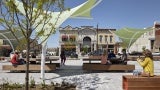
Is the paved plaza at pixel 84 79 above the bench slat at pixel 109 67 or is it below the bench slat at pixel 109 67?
below

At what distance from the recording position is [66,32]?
98.3 m

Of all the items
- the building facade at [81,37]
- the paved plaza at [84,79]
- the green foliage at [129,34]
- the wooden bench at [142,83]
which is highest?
the building facade at [81,37]

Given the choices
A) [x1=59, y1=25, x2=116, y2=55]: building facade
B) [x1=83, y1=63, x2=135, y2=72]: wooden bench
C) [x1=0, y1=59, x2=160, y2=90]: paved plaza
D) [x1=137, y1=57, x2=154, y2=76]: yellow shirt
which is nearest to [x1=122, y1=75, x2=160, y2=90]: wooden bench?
[x1=137, y1=57, x2=154, y2=76]: yellow shirt

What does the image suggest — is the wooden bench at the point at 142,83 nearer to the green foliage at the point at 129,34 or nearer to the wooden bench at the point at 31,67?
the wooden bench at the point at 31,67

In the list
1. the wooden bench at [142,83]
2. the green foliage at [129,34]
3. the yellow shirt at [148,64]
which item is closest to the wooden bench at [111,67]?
the yellow shirt at [148,64]

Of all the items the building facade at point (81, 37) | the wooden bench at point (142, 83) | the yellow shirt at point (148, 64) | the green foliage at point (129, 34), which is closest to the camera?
the wooden bench at point (142, 83)

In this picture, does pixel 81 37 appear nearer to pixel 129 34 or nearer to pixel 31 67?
pixel 129 34

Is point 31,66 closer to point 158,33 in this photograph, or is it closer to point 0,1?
point 0,1

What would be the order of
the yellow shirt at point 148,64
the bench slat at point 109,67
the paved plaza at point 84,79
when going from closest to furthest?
the yellow shirt at point 148,64, the paved plaza at point 84,79, the bench slat at point 109,67

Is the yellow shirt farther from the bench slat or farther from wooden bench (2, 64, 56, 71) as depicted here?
the bench slat

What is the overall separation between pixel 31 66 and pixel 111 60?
5.33 m

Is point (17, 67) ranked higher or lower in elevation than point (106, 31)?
lower

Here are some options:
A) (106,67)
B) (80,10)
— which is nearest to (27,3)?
(80,10)

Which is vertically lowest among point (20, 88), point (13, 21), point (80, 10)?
point (20, 88)
